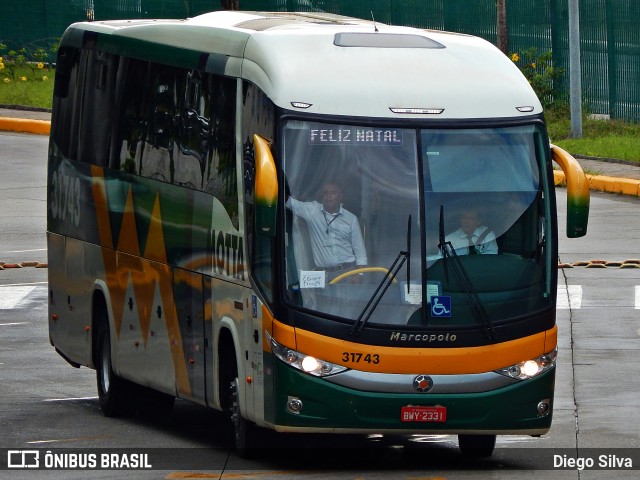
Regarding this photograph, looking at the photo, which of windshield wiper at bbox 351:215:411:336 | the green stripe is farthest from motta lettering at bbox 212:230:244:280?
windshield wiper at bbox 351:215:411:336

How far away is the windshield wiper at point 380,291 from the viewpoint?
1166 cm

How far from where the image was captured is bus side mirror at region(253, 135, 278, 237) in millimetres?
11445

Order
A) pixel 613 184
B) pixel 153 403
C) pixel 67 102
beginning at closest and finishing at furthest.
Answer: pixel 153 403
pixel 67 102
pixel 613 184

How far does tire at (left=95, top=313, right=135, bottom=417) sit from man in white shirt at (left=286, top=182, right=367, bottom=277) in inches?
160

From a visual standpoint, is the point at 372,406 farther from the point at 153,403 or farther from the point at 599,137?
the point at 599,137

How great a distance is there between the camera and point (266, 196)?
11438 mm

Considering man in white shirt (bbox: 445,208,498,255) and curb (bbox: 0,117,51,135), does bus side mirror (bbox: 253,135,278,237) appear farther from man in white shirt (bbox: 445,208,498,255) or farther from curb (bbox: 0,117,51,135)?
curb (bbox: 0,117,51,135)

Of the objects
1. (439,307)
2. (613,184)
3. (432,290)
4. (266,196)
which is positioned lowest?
(613,184)

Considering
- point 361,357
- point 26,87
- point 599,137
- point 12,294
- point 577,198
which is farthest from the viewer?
point 26,87

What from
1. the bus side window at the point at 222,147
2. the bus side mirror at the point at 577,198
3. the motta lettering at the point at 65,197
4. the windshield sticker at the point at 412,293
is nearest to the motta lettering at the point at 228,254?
the bus side window at the point at 222,147

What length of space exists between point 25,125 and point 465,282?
88.8 feet

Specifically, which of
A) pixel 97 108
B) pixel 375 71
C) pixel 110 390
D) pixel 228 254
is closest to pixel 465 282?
pixel 375 71

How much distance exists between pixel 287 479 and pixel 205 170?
2738mm

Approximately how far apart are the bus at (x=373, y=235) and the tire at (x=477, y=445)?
26 mm
